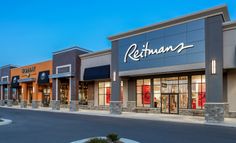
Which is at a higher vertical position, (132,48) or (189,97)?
(132,48)

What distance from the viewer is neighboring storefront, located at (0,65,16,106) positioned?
50156 mm

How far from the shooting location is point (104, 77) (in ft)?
94.4

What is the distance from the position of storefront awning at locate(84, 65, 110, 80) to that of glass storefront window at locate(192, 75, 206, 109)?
10320 millimetres

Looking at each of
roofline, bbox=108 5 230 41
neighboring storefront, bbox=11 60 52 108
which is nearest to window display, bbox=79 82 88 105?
neighboring storefront, bbox=11 60 52 108

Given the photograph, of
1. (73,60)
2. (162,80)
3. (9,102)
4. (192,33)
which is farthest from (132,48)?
(9,102)

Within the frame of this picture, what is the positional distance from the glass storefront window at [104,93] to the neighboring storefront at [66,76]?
3.33 m

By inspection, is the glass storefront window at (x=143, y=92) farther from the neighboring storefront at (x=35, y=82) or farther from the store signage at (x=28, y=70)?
the store signage at (x=28, y=70)

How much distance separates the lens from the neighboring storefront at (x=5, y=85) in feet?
165

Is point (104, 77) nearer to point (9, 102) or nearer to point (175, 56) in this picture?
point (175, 56)

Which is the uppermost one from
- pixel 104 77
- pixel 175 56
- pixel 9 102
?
pixel 175 56

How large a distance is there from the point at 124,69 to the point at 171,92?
587 cm

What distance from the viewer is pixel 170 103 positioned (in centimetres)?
2562

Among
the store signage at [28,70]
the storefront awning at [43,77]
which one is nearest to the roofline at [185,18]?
the storefront awning at [43,77]

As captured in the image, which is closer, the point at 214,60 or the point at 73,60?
the point at 214,60
